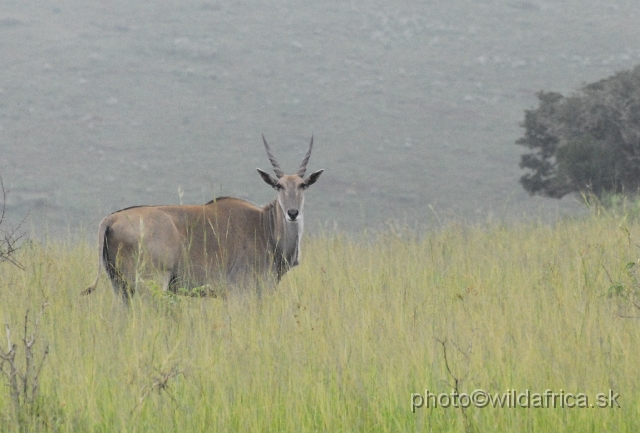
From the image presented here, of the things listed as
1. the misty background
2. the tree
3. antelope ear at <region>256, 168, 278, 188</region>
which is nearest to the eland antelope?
antelope ear at <region>256, 168, 278, 188</region>

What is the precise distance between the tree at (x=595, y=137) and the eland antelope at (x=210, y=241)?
785cm

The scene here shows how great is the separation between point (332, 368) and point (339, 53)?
41235 millimetres

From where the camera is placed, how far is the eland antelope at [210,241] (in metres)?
7.32

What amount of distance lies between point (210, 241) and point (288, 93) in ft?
111

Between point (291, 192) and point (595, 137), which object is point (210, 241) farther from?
point (595, 137)

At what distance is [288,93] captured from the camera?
Result: 135 feet

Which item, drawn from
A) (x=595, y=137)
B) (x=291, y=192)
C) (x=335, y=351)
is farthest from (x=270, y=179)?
(x=595, y=137)

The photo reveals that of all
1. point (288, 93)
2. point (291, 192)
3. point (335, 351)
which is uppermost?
point (291, 192)

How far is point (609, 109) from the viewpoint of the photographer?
1564 cm

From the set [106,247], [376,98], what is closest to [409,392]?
[106,247]

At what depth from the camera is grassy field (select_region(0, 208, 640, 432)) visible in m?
4.52

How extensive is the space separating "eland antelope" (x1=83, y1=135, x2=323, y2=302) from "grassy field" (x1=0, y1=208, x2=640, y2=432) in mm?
231

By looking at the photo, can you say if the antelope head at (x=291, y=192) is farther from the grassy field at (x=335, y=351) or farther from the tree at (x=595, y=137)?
the tree at (x=595, y=137)

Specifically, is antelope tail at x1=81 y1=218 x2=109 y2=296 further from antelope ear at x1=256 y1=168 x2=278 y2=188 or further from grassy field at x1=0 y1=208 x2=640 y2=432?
antelope ear at x1=256 y1=168 x2=278 y2=188
